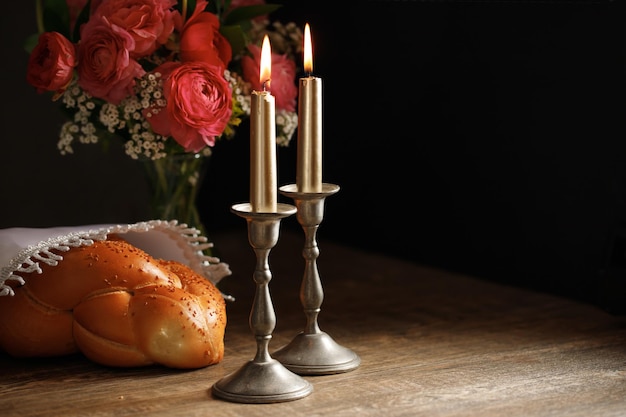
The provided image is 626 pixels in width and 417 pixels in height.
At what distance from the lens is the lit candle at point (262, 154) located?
3.70 feet

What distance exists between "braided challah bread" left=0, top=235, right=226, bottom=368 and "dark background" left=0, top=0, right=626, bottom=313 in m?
0.68

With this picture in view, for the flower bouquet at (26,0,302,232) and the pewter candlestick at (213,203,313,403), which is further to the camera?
the flower bouquet at (26,0,302,232)

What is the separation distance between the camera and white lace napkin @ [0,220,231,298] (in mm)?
1328

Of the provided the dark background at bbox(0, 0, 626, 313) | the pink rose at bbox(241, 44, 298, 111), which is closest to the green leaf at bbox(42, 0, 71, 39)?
the pink rose at bbox(241, 44, 298, 111)

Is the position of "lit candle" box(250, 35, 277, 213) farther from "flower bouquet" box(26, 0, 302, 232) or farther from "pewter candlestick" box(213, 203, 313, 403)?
"flower bouquet" box(26, 0, 302, 232)

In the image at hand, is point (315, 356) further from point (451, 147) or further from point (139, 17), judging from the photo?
point (451, 147)

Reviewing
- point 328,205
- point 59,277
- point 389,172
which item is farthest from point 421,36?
point 59,277

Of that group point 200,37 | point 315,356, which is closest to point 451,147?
point 200,37

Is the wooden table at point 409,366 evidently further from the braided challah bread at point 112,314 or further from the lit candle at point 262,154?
the lit candle at point 262,154

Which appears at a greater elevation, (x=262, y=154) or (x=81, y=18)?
(x=81, y=18)

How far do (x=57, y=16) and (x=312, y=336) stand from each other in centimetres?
60

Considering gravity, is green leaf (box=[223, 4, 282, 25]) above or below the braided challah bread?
above

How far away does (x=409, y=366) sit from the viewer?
4.47ft

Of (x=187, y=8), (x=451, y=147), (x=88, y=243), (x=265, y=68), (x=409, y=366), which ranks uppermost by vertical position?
(x=187, y=8)
